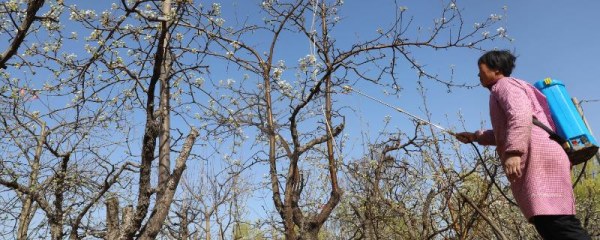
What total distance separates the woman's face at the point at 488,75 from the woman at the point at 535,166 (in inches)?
6.1

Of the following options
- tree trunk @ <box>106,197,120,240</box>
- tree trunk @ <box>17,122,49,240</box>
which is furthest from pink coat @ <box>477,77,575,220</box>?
tree trunk @ <box>17,122,49,240</box>

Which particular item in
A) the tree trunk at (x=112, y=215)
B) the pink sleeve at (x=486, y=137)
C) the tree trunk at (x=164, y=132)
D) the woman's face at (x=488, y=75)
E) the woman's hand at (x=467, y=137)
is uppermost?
the tree trunk at (x=164, y=132)

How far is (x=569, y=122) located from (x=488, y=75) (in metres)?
0.47

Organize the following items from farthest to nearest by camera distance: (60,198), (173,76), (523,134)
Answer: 1. (60,198)
2. (173,76)
3. (523,134)

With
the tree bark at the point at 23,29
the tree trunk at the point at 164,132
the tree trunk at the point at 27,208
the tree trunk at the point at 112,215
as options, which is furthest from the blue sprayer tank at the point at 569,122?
the tree trunk at the point at 27,208

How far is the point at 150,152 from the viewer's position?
4.71 meters

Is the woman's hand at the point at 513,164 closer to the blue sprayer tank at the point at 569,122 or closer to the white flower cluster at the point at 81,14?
the blue sprayer tank at the point at 569,122

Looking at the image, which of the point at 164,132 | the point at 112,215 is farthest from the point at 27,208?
the point at 164,132

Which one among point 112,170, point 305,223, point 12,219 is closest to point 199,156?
point 112,170

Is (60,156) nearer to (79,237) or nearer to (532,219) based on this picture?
(79,237)

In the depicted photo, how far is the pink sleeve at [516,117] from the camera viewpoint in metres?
2.13

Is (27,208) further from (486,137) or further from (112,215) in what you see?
(486,137)

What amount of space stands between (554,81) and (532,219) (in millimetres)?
656

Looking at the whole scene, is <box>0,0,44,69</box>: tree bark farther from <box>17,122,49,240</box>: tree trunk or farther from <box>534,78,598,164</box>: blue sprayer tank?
<box>534,78,598,164</box>: blue sprayer tank
